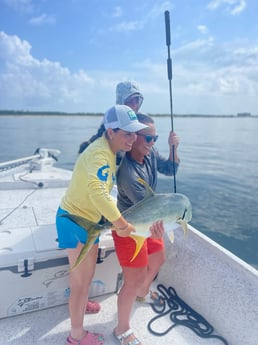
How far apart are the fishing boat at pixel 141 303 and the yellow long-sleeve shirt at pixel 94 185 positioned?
74 cm

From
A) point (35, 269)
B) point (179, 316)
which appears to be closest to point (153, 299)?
point (179, 316)

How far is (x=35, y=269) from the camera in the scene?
266cm

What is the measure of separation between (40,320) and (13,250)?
0.77m

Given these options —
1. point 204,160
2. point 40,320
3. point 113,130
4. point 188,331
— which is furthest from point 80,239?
point 204,160

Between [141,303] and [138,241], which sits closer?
[138,241]

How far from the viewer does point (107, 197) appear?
1965mm

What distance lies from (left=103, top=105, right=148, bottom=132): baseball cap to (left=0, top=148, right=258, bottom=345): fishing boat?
1.26 meters

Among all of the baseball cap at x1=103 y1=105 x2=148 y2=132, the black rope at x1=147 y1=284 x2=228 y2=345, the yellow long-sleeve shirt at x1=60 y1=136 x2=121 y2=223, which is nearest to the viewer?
the yellow long-sleeve shirt at x1=60 y1=136 x2=121 y2=223

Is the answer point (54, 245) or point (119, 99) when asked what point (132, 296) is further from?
point (119, 99)

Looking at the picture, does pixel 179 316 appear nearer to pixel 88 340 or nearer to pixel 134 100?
pixel 88 340

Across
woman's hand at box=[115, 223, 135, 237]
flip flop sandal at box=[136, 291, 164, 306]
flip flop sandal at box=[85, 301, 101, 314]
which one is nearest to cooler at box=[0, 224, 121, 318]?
flip flop sandal at box=[85, 301, 101, 314]

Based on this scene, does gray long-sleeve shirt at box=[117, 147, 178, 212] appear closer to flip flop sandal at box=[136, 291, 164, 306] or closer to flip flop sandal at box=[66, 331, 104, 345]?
flip flop sandal at box=[66, 331, 104, 345]

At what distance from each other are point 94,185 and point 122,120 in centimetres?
50

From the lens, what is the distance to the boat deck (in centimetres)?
261
